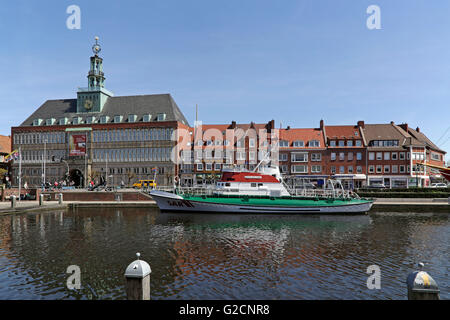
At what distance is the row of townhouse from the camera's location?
70.7 m

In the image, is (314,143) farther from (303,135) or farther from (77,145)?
(77,145)

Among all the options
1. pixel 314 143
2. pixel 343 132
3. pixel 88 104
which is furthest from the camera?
pixel 88 104

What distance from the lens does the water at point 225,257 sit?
13070 millimetres

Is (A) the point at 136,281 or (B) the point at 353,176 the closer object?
(A) the point at 136,281

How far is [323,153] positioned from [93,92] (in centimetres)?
6058

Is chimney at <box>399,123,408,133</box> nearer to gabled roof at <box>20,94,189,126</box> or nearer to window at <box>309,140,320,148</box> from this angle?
window at <box>309,140,320,148</box>

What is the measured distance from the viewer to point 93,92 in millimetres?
83000

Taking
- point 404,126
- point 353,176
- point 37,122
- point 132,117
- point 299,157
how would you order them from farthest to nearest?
point 37,122, point 132,117, point 404,126, point 299,157, point 353,176

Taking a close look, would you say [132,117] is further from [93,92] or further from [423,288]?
[423,288]

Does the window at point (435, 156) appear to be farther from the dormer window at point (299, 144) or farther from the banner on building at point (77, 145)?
the banner on building at point (77, 145)

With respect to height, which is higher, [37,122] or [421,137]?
[37,122]

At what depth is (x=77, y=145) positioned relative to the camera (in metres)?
80.1

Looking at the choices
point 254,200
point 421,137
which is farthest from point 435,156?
point 254,200

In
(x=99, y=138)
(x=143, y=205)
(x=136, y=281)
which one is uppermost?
(x=99, y=138)
